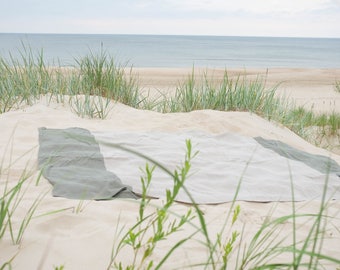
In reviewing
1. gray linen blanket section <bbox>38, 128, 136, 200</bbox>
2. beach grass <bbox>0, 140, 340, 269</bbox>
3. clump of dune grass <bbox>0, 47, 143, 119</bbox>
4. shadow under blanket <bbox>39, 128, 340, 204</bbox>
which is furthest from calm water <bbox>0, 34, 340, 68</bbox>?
beach grass <bbox>0, 140, 340, 269</bbox>

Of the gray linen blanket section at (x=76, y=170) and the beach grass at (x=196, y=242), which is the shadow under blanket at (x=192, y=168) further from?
the beach grass at (x=196, y=242)

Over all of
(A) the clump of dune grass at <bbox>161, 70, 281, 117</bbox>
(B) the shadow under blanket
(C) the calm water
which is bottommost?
(C) the calm water

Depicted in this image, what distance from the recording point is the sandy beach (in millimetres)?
1372

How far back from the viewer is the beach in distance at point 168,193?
125 centimetres

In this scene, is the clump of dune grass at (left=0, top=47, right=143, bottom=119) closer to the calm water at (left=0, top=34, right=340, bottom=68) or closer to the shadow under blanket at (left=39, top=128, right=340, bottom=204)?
the calm water at (left=0, top=34, right=340, bottom=68)

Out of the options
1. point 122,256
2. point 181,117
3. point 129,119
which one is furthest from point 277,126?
point 122,256

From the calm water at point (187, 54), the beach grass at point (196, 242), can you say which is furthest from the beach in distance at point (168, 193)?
the calm water at point (187, 54)

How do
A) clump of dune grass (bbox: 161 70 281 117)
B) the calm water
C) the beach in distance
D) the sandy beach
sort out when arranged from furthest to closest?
the calm water
clump of dune grass (bbox: 161 70 281 117)
the sandy beach
the beach in distance

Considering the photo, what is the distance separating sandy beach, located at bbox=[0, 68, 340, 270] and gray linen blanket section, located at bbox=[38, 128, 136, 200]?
0.23 ft

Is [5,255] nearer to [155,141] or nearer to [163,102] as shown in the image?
[155,141]

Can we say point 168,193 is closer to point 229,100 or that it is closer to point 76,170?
point 76,170

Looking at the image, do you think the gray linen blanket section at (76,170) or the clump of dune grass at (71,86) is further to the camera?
the clump of dune grass at (71,86)

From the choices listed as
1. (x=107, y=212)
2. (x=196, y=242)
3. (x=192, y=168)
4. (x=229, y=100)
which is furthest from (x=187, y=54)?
(x=196, y=242)

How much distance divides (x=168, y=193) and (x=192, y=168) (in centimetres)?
179
